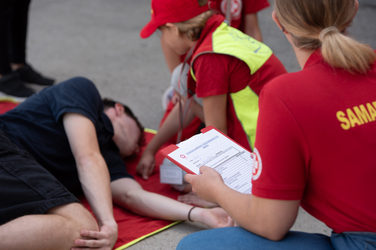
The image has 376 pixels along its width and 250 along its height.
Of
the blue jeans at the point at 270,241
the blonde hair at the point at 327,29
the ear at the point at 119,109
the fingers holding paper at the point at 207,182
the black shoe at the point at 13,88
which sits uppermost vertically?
the blonde hair at the point at 327,29

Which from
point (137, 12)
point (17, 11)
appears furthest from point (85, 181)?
point (137, 12)

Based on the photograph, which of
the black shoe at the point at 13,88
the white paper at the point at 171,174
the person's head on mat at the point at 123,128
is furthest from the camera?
the black shoe at the point at 13,88

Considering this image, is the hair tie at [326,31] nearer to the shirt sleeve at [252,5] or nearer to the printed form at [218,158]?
the printed form at [218,158]

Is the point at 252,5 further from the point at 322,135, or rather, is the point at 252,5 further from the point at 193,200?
the point at 322,135

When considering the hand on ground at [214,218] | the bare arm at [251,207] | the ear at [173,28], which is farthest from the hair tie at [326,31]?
the ear at [173,28]

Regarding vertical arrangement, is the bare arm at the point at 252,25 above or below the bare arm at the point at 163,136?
above

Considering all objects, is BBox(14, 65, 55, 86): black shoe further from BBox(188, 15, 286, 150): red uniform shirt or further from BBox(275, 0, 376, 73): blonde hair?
BBox(275, 0, 376, 73): blonde hair

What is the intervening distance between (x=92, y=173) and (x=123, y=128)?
540 millimetres

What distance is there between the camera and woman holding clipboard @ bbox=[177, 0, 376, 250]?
0.86 meters

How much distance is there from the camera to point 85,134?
67.0 inches

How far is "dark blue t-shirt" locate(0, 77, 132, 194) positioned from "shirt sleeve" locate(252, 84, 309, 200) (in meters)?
1.07

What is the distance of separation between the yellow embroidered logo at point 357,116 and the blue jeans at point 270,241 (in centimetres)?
27

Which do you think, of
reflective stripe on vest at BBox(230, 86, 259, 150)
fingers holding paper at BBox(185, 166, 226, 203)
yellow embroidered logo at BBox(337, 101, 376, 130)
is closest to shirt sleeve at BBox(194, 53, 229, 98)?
reflective stripe on vest at BBox(230, 86, 259, 150)

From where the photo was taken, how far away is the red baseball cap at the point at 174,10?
67.6 inches
